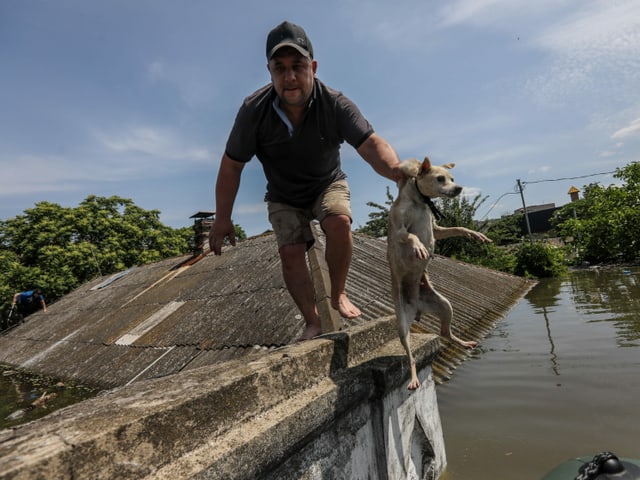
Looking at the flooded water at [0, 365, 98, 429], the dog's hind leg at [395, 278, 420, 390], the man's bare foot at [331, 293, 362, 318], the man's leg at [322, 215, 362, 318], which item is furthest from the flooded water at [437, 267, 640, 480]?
the flooded water at [0, 365, 98, 429]

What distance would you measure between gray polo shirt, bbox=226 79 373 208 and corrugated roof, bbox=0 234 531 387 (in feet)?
5.35

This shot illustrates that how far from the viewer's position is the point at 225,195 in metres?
2.96

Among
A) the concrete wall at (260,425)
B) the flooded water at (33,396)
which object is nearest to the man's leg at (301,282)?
the concrete wall at (260,425)

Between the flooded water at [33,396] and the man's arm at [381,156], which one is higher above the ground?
the man's arm at [381,156]

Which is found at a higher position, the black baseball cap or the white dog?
the black baseball cap

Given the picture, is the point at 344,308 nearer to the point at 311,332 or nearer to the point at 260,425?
the point at 311,332

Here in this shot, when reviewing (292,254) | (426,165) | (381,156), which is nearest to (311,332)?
(292,254)

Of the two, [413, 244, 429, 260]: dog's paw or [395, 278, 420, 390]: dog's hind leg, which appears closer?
[413, 244, 429, 260]: dog's paw

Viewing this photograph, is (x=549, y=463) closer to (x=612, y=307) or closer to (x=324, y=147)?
(x=324, y=147)

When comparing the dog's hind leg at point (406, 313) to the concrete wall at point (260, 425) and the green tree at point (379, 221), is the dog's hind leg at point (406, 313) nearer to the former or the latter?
the concrete wall at point (260, 425)

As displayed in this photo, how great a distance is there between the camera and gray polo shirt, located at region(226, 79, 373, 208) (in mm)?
2771

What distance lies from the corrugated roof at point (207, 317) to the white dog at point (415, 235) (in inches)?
57.4

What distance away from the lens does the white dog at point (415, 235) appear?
2234mm

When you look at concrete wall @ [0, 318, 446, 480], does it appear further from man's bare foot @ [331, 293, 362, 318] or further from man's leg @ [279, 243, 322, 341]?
man's leg @ [279, 243, 322, 341]
